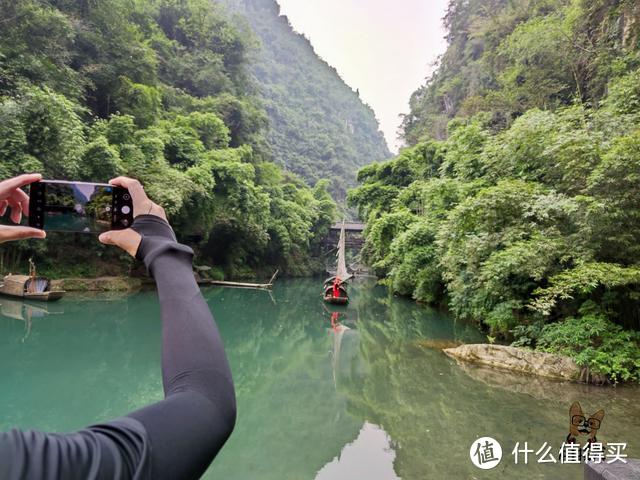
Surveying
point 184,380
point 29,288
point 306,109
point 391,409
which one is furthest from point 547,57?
point 306,109

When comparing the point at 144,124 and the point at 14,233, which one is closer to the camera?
the point at 14,233

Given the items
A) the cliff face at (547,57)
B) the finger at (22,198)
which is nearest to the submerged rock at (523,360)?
the finger at (22,198)


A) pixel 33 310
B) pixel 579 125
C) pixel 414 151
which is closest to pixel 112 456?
pixel 579 125

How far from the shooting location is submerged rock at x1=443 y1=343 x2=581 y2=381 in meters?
4.91

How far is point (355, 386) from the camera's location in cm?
505

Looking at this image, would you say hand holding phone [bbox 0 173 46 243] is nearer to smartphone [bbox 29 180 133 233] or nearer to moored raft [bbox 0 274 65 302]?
smartphone [bbox 29 180 133 233]

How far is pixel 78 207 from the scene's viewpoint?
0.91m

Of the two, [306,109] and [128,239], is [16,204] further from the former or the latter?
[306,109]

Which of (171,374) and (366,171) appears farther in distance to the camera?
(366,171)

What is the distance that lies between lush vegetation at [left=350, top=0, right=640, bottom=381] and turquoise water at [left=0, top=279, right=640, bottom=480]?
3.52ft

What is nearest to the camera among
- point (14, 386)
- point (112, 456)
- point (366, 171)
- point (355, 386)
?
point (112, 456)

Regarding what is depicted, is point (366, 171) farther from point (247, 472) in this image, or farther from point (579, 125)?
point (247, 472)

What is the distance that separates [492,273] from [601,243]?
4.65 ft

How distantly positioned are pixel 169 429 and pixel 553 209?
6.31 metres
